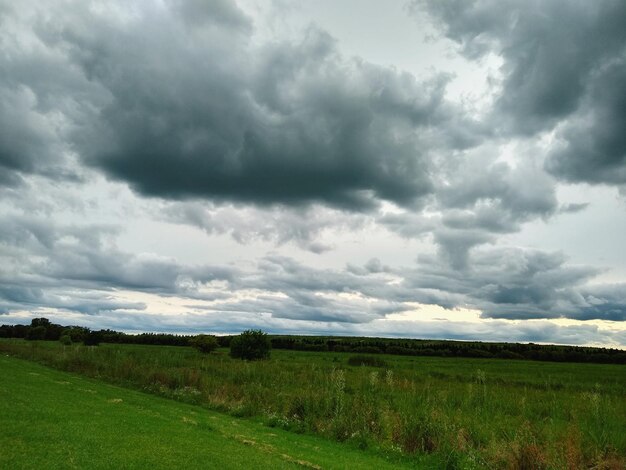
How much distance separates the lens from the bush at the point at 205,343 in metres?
81.8

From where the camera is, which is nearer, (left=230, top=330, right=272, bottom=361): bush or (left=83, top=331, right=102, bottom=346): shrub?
(left=230, top=330, right=272, bottom=361): bush

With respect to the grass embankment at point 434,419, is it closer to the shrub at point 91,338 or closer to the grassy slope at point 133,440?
the grassy slope at point 133,440

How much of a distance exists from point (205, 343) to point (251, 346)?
59.1ft

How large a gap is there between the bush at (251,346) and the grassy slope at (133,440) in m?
47.3

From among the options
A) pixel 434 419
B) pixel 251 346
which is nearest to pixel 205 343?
pixel 251 346

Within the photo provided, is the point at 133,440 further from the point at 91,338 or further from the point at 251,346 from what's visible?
the point at 91,338

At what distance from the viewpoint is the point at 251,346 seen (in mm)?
67062

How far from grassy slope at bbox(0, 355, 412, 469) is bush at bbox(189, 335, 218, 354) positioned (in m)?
63.0

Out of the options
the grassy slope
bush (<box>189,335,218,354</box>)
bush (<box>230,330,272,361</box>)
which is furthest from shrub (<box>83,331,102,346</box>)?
the grassy slope

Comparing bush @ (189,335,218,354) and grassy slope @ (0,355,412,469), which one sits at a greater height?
bush @ (189,335,218,354)

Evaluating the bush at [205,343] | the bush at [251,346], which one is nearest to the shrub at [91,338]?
the bush at [205,343]

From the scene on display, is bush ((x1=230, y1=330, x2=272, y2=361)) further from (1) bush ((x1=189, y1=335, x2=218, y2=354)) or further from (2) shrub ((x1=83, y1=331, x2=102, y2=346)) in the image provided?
(2) shrub ((x1=83, y1=331, x2=102, y2=346))

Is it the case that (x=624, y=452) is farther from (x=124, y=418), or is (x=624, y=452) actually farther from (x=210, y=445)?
(x=124, y=418)

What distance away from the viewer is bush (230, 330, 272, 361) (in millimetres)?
66625
